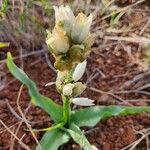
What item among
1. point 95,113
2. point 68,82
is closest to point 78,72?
point 68,82

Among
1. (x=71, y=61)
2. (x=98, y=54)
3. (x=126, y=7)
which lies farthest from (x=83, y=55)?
(x=126, y=7)

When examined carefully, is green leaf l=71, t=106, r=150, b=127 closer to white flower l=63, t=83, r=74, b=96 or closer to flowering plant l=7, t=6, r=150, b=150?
flowering plant l=7, t=6, r=150, b=150

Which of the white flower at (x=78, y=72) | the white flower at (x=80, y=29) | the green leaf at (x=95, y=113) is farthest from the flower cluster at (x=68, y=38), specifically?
the green leaf at (x=95, y=113)

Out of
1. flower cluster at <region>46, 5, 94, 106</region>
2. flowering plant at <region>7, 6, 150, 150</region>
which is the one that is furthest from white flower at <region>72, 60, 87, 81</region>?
flower cluster at <region>46, 5, 94, 106</region>

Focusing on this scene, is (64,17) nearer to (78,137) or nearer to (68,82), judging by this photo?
(68,82)

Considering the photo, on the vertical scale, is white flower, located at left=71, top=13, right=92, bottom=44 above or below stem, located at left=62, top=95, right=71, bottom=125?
above

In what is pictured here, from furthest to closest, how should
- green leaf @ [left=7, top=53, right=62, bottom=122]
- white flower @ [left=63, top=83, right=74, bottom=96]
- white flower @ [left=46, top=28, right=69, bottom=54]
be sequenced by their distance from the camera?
1. green leaf @ [left=7, top=53, right=62, bottom=122]
2. white flower @ [left=63, top=83, right=74, bottom=96]
3. white flower @ [left=46, top=28, right=69, bottom=54]
